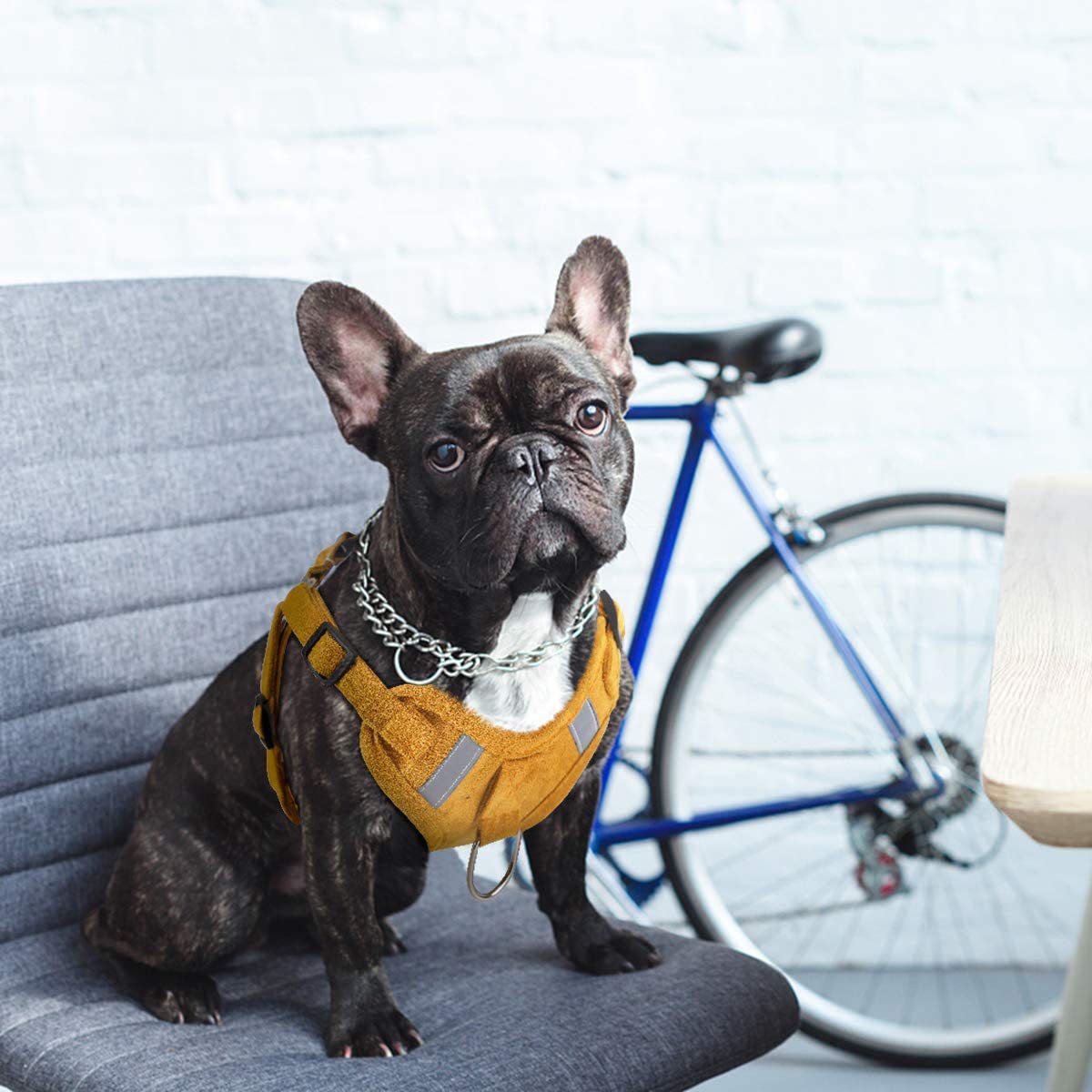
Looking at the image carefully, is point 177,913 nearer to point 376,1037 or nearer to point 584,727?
point 376,1037

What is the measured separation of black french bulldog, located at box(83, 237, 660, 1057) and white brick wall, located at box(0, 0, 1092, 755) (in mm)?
816

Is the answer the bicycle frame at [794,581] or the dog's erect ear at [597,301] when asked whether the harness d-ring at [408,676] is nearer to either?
the dog's erect ear at [597,301]

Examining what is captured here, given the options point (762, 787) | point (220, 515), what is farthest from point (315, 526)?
point (762, 787)

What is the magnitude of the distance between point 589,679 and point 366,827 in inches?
8.4

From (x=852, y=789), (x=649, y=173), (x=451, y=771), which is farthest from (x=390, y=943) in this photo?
(x=649, y=173)

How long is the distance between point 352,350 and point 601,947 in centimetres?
55

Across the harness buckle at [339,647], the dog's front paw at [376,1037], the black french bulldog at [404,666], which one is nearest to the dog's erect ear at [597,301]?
the black french bulldog at [404,666]

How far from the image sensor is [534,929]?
1325 mm

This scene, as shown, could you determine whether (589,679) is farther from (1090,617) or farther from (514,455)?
(1090,617)

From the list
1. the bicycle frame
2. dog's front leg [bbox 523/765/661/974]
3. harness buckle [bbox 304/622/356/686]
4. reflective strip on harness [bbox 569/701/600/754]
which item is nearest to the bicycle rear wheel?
the bicycle frame

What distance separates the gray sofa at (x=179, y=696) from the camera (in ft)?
3.51

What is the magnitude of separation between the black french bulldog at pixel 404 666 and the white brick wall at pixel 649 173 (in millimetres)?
816

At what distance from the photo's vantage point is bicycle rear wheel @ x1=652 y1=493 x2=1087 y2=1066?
2.05 m

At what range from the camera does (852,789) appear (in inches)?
70.0
